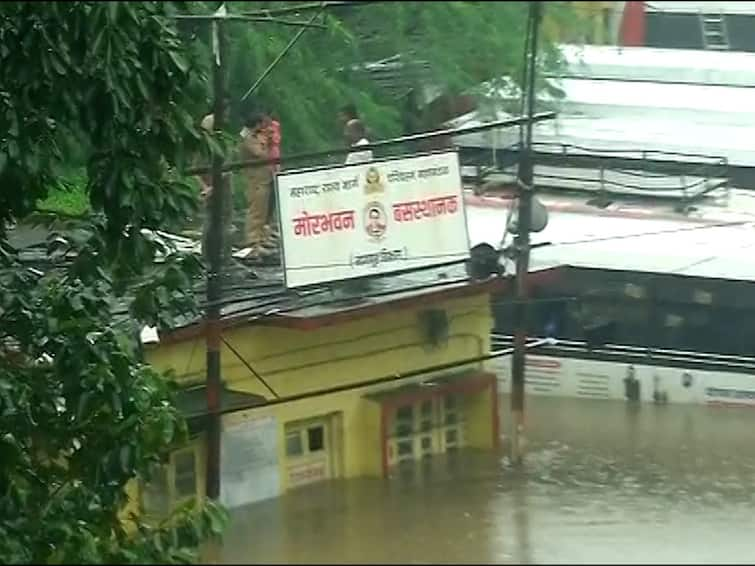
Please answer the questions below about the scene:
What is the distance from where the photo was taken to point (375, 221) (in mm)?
3740

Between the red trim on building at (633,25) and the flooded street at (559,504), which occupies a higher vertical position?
the red trim on building at (633,25)

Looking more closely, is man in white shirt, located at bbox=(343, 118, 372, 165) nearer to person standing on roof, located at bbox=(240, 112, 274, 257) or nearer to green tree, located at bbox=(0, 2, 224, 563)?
person standing on roof, located at bbox=(240, 112, 274, 257)

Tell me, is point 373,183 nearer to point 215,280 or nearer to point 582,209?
point 215,280

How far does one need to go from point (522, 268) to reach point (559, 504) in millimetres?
797

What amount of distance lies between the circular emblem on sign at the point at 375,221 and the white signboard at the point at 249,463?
0.43 meters

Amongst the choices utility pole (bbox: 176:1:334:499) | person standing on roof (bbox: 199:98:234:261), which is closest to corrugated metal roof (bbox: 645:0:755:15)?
utility pole (bbox: 176:1:334:499)

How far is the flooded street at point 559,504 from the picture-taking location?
8.78 ft

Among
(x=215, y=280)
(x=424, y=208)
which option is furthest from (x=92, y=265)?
(x=424, y=208)

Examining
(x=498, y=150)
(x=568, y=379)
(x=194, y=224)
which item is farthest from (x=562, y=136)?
(x=194, y=224)

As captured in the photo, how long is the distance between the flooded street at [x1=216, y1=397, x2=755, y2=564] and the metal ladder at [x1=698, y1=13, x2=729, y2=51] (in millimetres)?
809

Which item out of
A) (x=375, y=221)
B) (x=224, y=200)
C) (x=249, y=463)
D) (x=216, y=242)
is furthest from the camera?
(x=216, y=242)

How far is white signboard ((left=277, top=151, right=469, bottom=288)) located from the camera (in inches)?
148

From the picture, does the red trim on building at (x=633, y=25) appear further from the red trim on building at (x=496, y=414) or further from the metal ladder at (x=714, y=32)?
the red trim on building at (x=496, y=414)

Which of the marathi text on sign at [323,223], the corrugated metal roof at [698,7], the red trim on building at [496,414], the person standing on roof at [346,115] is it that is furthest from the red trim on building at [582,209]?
the corrugated metal roof at [698,7]
